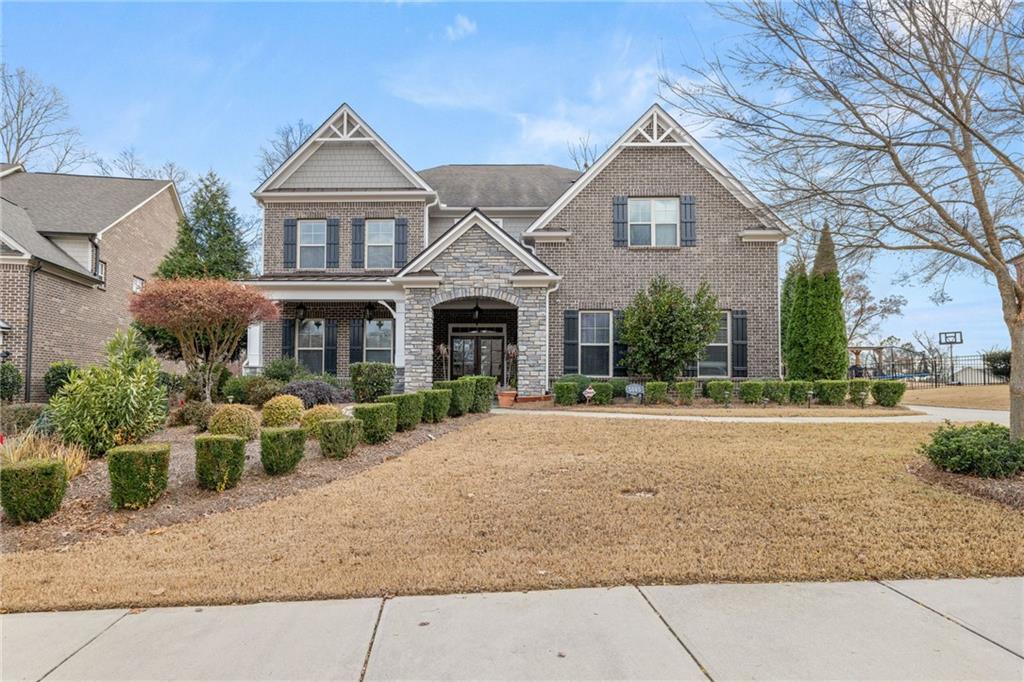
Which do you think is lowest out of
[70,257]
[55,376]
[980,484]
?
[980,484]

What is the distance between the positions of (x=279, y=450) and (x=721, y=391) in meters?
11.6

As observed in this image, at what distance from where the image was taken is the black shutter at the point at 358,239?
18.2 metres

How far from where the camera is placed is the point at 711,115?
631 centimetres

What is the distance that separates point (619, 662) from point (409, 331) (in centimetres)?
1329

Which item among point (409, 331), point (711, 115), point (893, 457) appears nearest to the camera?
point (711, 115)

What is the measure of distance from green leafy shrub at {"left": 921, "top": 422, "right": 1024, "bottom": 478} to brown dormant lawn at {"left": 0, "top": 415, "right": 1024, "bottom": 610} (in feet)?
1.67

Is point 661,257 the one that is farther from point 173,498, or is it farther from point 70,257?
point 70,257

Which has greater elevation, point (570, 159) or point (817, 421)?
point (570, 159)

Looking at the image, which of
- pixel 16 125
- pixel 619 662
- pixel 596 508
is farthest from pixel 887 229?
pixel 16 125

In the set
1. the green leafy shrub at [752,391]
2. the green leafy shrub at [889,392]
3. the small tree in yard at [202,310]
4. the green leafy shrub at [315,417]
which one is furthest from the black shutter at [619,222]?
the green leafy shrub at [315,417]

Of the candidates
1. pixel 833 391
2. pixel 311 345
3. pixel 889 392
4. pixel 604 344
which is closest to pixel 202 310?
pixel 311 345

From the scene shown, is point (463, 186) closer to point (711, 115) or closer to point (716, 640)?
point (711, 115)

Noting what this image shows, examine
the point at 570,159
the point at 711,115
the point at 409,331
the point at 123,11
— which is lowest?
the point at 409,331

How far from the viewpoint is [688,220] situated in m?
17.0
